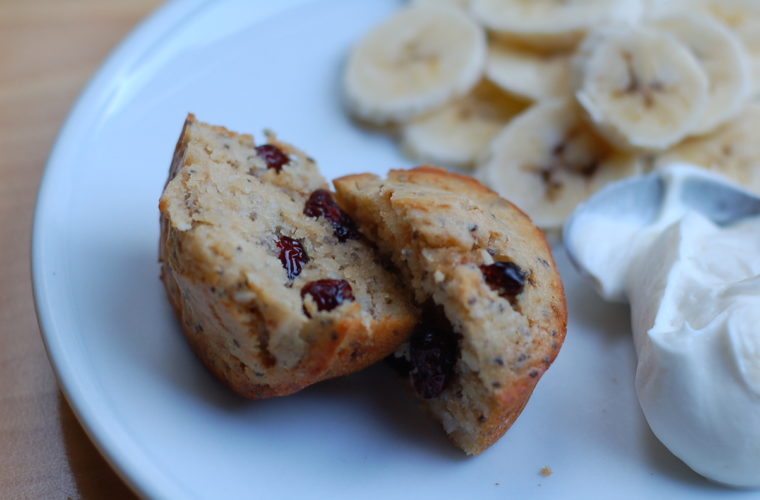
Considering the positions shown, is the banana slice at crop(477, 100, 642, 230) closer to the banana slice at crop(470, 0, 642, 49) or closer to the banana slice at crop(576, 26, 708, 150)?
the banana slice at crop(576, 26, 708, 150)

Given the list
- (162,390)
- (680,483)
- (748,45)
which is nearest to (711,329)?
(680,483)

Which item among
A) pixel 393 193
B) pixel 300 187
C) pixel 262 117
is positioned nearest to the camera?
pixel 393 193

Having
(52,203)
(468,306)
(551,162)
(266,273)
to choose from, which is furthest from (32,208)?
(551,162)

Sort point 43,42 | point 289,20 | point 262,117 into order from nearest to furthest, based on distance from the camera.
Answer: point 262,117 < point 289,20 < point 43,42

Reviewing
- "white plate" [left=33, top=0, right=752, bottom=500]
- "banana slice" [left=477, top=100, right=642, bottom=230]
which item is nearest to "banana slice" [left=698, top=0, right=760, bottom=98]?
"banana slice" [left=477, top=100, right=642, bottom=230]

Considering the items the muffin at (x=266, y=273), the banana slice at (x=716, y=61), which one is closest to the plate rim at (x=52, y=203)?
the muffin at (x=266, y=273)

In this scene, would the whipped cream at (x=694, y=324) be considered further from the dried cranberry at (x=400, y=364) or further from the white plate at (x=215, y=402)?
the dried cranberry at (x=400, y=364)

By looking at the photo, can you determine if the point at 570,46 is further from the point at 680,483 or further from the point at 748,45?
the point at 680,483
